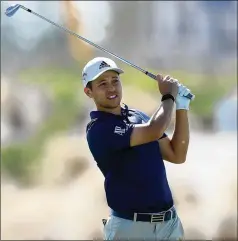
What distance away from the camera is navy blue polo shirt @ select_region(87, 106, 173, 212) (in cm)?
162

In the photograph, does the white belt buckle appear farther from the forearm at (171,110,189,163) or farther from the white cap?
the white cap

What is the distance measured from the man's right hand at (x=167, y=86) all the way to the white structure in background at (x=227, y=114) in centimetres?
234

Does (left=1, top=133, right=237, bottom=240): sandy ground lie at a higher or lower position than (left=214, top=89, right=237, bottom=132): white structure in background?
lower

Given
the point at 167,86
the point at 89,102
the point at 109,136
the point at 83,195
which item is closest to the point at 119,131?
the point at 109,136

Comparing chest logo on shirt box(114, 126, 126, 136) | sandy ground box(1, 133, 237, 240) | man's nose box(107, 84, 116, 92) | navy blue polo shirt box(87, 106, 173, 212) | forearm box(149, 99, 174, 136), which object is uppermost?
man's nose box(107, 84, 116, 92)

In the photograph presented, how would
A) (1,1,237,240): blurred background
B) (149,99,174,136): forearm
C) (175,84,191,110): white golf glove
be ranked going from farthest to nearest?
(1,1,237,240): blurred background → (175,84,191,110): white golf glove → (149,99,174,136): forearm

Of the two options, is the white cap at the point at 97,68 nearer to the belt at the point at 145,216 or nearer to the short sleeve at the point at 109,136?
the short sleeve at the point at 109,136

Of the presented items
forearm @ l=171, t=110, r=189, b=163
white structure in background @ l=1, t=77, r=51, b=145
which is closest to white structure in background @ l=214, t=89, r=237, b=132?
white structure in background @ l=1, t=77, r=51, b=145

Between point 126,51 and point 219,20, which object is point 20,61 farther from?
point 219,20

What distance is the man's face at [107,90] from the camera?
1.68 m

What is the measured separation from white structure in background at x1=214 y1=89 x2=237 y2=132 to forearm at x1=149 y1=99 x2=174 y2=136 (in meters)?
2.41

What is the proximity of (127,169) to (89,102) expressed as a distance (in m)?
2.45

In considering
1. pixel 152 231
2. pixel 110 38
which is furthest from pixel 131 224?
pixel 110 38

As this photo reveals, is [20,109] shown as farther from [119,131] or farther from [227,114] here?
[119,131]
